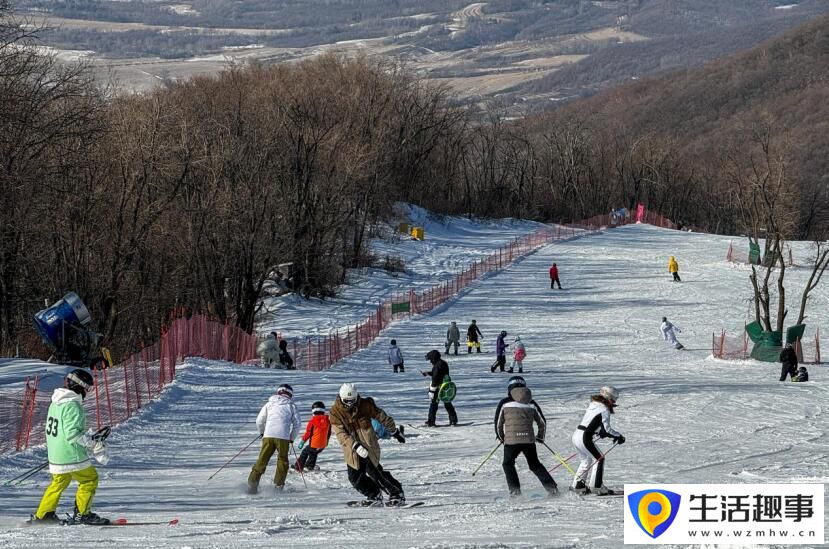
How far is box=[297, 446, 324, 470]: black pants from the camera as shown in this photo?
1573 cm

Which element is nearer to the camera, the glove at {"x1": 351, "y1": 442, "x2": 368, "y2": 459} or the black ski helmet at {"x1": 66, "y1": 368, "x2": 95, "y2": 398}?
the black ski helmet at {"x1": 66, "y1": 368, "x2": 95, "y2": 398}

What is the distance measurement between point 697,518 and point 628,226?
276ft

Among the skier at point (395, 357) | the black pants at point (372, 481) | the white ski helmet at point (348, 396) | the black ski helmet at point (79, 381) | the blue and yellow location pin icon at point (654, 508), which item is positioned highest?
the black ski helmet at point (79, 381)

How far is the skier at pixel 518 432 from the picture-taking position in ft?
44.2

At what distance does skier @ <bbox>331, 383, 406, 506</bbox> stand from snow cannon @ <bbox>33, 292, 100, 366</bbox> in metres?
15.0

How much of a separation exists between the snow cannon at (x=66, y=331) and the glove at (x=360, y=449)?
49.9ft

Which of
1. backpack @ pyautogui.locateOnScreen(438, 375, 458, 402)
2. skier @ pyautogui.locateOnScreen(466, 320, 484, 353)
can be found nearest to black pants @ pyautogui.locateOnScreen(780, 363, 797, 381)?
skier @ pyautogui.locateOnScreen(466, 320, 484, 353)

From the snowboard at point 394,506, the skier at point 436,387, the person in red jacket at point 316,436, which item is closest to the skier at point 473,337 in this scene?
the skier at point 436,387

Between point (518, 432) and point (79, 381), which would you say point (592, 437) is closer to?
point (518, 432)

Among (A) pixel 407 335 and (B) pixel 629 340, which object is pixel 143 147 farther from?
(B) pixel 629 340

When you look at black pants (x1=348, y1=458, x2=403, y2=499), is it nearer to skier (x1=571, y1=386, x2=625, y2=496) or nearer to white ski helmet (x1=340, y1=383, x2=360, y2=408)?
white ski helmet (x1=340, y1=383, x2=360, y2=408)

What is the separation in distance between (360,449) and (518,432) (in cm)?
182

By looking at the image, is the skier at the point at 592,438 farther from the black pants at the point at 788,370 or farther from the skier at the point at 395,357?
the black pants at the point at 788,370

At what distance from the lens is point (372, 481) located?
13273mm
